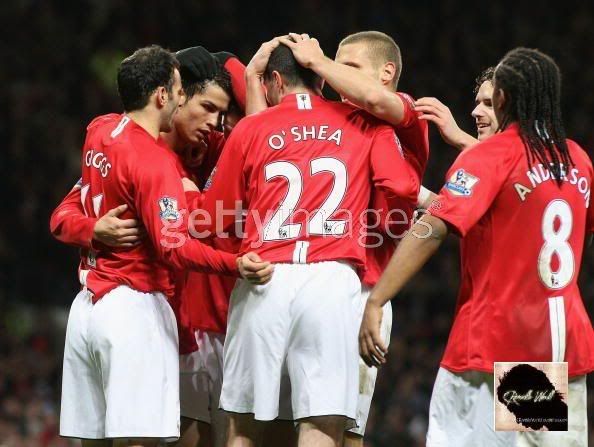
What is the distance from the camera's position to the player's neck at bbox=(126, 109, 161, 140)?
190 inches

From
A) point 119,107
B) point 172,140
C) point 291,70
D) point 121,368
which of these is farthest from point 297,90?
point 119,107

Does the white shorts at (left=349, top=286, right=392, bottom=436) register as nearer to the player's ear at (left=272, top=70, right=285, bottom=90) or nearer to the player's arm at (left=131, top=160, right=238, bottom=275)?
the player's arm at (left=131, top=160, right=238, bottom=275)

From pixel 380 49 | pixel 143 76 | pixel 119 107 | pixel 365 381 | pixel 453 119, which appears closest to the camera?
pixel 143 76

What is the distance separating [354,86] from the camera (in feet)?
15.3

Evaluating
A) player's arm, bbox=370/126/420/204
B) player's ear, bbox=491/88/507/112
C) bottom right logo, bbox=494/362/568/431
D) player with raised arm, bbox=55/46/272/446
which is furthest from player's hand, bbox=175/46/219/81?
bottom right logo, bbox=494/362/568/431

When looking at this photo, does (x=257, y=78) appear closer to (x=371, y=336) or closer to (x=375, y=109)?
(x=375, y=109)

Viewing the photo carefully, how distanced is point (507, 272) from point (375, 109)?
3.49 ft

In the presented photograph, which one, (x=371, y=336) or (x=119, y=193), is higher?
(x=119, y=193)

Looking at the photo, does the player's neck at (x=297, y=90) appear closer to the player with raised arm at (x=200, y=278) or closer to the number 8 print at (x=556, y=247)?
the player with raised arm at (x=200, y=278)

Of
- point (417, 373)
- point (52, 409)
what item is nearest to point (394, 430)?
point (417, 373)

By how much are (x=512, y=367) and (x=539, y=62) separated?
4.10ft

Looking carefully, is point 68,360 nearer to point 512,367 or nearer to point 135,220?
point 135,220

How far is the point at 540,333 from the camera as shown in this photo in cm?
401

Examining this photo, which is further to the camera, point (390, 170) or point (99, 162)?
point (99, 162)
